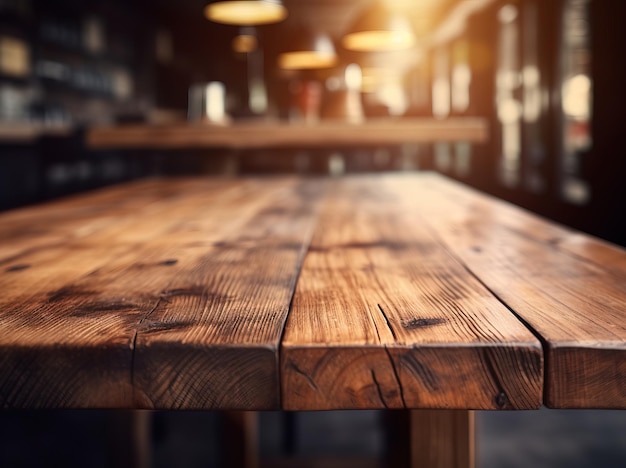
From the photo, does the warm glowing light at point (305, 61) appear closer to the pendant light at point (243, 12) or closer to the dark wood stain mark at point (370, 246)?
the pendant light at point (243, 12)

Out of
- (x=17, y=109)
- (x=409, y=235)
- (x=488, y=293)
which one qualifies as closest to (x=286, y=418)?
(x=409, y=235)

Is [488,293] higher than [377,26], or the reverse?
[377,26]

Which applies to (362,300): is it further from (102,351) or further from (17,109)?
(17,109)

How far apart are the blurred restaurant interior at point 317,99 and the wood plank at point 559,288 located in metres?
1.73

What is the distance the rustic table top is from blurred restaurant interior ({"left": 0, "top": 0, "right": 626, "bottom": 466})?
1.80m

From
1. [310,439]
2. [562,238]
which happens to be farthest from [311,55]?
[562,238]

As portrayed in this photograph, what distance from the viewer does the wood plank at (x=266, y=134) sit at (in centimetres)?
346

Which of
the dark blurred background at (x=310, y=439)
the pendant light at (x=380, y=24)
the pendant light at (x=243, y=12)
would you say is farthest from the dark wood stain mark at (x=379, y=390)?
the pendant light at (x=380, y=24)

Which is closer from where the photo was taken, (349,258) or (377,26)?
(349,258)

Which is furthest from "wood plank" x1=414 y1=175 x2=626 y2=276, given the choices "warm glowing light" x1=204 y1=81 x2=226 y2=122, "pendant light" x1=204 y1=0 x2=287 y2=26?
"warm glowing light" x1=204 y1=81 x2=226 y2=122

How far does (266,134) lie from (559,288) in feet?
9.38

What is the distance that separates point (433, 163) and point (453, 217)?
13029mm

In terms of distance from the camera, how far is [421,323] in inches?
23.2

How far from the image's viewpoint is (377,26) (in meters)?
3.89
